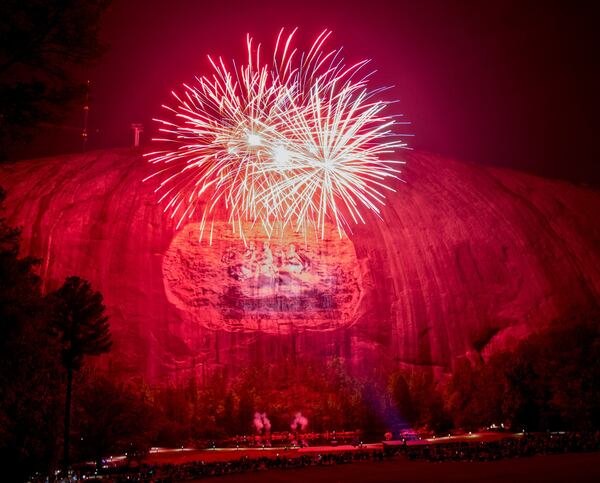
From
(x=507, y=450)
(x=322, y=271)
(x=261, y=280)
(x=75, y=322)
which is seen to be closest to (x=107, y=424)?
(x=75, y=322)

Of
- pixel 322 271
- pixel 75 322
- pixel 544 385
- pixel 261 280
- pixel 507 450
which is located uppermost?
pixel 322 271

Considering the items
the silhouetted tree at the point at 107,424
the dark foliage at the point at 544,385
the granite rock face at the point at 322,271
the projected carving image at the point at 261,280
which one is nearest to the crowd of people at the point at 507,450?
the dark foliage at the point at 544,385

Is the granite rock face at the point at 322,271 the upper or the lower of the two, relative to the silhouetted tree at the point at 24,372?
upper

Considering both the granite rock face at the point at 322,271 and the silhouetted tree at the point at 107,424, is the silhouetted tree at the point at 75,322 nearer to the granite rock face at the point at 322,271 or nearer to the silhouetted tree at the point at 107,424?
the silhouetted tree at the point at 107,424

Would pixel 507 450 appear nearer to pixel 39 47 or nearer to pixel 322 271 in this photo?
pixel 39 47

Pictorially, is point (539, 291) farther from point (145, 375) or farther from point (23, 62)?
point (23, 62)

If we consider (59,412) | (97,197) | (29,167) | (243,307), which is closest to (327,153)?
(59,412)
